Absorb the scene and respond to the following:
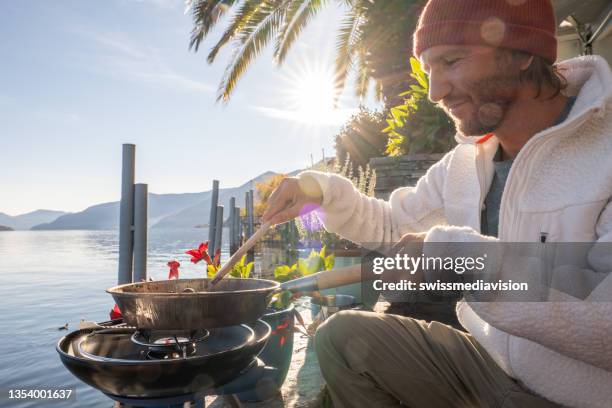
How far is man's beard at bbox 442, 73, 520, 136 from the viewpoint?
6.15 ft

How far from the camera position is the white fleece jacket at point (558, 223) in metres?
1.25

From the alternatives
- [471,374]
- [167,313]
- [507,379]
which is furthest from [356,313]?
[167,313]

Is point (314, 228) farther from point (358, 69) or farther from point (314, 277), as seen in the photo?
point (358, 69)

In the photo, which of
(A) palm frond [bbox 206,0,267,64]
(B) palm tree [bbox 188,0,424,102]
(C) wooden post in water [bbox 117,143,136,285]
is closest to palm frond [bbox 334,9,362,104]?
(B) palm tree [bbox 188,0,424,102]

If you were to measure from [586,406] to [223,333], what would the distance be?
4.76ft

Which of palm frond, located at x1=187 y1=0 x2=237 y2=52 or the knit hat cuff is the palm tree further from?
the knit hat cuff

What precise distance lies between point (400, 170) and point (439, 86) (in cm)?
244

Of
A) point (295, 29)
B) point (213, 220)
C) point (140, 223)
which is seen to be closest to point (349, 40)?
point (295, 29)

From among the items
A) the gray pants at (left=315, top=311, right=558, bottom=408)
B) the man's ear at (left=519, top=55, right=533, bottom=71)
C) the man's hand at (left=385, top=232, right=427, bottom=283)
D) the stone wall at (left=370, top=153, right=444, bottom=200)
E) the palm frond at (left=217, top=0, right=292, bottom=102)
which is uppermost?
the palm frond at (left=217, top=0, right=292, bottom=102)

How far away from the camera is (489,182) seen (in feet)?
7.22

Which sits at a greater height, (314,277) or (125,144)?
(125,144)

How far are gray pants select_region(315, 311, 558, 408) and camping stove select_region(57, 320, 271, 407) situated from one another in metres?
0.35

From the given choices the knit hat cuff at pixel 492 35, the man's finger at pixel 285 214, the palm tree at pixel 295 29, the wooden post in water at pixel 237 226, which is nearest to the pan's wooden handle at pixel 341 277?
the man's finger at pixel 285 214

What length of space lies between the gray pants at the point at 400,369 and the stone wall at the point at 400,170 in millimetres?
2648
